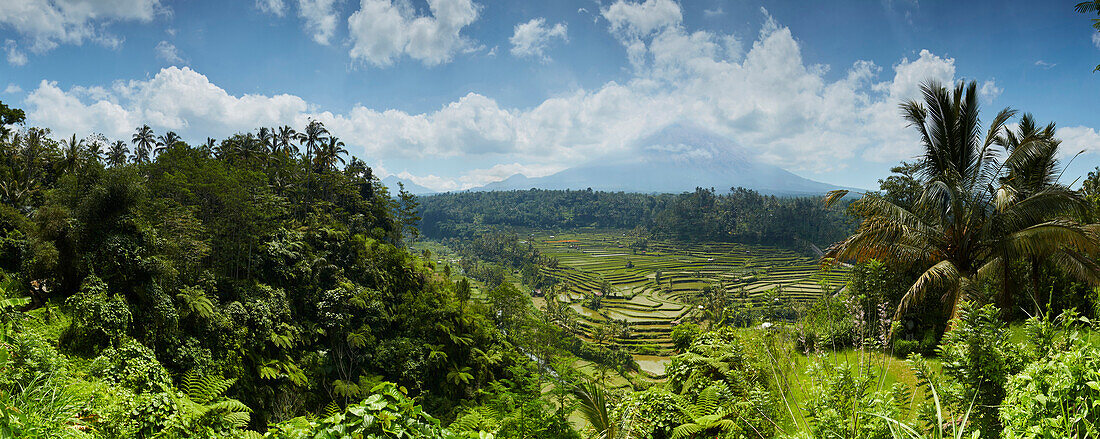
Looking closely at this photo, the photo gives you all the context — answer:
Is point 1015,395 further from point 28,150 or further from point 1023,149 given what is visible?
point 28,150

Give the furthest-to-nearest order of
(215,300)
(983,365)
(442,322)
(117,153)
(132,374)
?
1. (117,153)
2. (442,322)
3. (215,300)
4. (132,374)
5. (983,365)

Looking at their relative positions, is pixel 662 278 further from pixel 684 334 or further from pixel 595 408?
pixel 595 408

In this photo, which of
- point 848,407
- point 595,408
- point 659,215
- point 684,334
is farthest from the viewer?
point 659,215

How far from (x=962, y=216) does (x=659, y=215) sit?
376 ft

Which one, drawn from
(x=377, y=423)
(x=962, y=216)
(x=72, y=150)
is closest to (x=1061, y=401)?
(x=377, y=423)

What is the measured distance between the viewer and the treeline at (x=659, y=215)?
315 ft

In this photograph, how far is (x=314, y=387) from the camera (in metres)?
19.5

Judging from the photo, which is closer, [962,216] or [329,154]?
[962,216]

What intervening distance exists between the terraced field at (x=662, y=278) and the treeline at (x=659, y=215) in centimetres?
680

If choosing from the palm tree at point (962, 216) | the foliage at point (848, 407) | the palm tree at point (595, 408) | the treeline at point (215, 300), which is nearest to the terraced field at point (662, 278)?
the treeline at point (215, 300)

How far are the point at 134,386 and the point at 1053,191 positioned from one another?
14.2 meters

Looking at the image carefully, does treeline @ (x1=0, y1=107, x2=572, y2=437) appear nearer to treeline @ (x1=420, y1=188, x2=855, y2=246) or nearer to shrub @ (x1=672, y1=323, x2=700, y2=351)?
shrub @ (x1=672, y1=323, x2=700, y2=351)

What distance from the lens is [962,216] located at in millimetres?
6574

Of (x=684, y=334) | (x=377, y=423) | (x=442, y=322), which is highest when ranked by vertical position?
(x=377, y=423)
